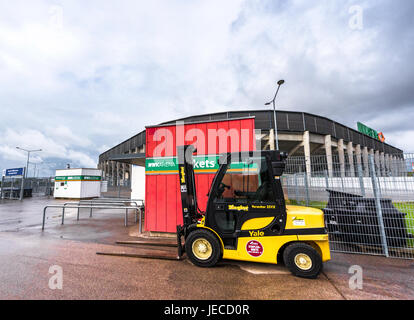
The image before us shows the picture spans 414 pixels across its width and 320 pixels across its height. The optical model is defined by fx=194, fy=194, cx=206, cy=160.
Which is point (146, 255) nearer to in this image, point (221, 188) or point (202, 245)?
point (202, 245)

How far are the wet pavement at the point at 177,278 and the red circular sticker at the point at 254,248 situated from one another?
0.37m

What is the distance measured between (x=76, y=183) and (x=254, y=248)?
22399 mm

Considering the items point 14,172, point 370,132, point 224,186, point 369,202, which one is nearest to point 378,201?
point 369,202

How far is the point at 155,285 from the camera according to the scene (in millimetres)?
3131

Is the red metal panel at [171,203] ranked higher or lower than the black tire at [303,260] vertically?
higher

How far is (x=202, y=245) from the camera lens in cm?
382

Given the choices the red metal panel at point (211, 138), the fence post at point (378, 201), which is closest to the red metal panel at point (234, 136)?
the red metal panel at point (211, 138)

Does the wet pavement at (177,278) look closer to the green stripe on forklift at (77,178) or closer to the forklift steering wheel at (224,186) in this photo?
the forklift steering wheel at (224,186)

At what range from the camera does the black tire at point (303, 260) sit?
10.8 ft

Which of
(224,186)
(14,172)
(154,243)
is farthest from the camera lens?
(14,172)

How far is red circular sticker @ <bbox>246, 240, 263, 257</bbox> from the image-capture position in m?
3.51

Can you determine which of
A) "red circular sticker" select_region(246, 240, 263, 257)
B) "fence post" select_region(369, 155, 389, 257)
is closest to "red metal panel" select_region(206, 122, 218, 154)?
"red circular sticker" select_region(246, 240, 263, 257)

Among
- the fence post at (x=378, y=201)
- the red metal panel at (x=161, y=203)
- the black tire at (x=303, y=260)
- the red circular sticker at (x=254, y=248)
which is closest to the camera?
the black tire at (x=303, y=260)
